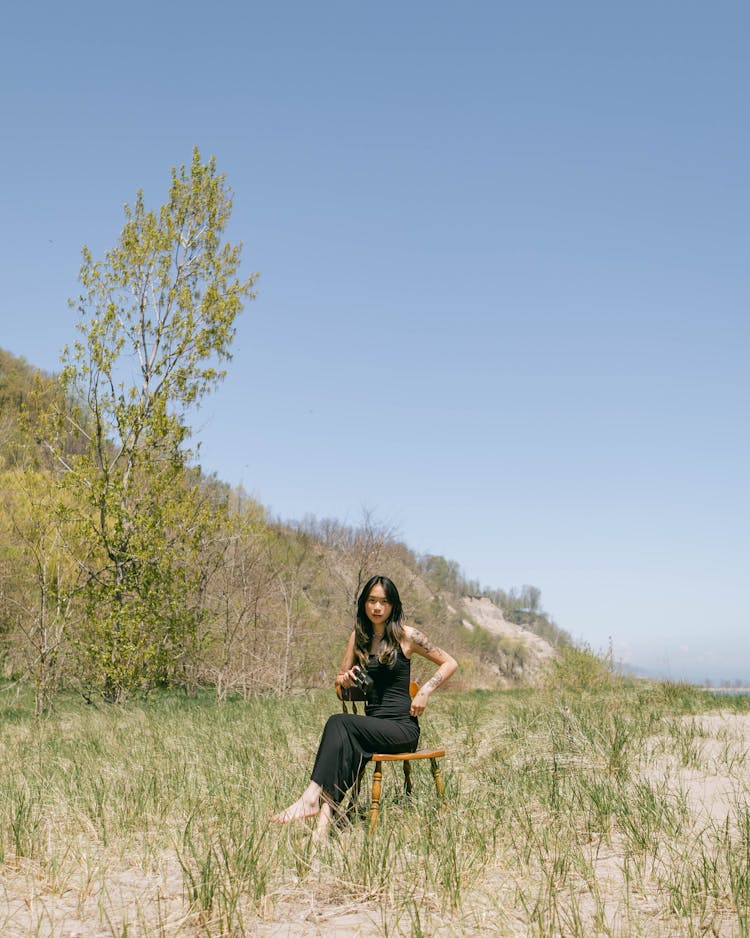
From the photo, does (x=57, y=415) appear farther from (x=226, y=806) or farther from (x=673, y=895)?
(x=673, y=895)

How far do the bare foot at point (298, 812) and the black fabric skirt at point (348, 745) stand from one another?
10 cm

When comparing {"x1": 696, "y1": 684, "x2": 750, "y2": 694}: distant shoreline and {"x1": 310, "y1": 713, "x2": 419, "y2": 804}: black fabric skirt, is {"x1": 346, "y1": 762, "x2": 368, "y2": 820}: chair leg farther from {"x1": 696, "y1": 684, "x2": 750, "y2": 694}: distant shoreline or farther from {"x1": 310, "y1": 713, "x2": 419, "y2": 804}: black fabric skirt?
{"x1": 696, "y1": 684, "x2": 750, "y2": 694}: distant shoreline

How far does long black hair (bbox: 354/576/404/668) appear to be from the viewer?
197 inches

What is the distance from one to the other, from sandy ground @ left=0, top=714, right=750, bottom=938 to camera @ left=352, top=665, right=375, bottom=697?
1363 millimetres

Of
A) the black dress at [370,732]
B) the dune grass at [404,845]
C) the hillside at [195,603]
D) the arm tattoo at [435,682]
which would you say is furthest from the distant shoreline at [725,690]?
the black dress at [370,732]

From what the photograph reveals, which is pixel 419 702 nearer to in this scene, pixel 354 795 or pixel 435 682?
pixel 435 682

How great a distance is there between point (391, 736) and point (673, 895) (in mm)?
1895

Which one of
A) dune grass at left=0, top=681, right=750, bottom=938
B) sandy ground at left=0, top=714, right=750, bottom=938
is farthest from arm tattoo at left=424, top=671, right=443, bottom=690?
sandy ground at left=0, top=714, right=750, bottom=938

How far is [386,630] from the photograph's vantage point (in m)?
5.08

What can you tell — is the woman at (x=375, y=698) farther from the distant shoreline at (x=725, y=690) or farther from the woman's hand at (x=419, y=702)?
the distant shoreline at (x=725, y=690)

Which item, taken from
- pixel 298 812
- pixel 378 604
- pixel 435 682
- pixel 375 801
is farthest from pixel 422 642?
pixel 298 812

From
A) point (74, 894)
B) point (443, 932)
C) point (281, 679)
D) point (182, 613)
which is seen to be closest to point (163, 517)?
point (182, 613)

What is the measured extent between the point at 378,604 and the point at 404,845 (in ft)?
5.13

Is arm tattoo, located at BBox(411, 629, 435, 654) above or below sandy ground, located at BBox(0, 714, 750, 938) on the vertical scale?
above
